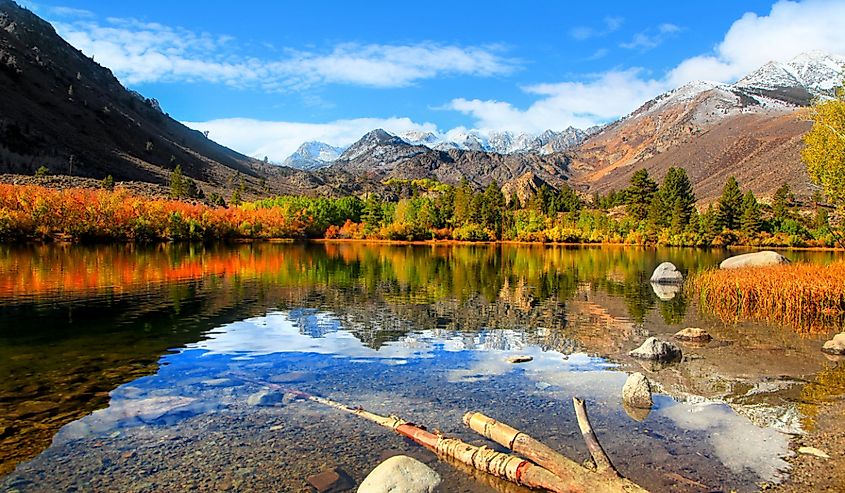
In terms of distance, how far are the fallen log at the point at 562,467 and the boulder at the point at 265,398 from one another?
247 inches

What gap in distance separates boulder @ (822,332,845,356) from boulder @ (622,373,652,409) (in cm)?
1101

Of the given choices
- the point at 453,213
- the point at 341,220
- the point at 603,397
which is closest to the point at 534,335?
the point at 603,397

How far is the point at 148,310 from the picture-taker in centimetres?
3123

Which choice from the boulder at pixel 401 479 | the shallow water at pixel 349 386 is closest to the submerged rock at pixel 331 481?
the shallow water at pixel 349 386

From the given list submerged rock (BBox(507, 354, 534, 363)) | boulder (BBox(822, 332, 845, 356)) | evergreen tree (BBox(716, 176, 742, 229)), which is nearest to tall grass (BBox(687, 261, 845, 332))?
boulder (BBox(822, 332, 845, 356))

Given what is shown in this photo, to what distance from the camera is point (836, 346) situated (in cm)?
2206

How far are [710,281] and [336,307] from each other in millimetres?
23760

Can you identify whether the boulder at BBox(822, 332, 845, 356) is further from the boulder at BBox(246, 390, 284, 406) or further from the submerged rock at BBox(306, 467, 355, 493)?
the boulder at BBox(246, 390, 284, 406)

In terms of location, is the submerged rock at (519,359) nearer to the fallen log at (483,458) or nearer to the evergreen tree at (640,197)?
the fallen log at (483,458)

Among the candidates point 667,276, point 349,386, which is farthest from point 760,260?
point 349,386

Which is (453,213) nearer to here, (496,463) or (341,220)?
(341,220)

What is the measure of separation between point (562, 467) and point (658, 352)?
41.4ft

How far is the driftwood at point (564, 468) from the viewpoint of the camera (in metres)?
9.47

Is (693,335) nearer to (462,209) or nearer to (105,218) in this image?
(105,218)
